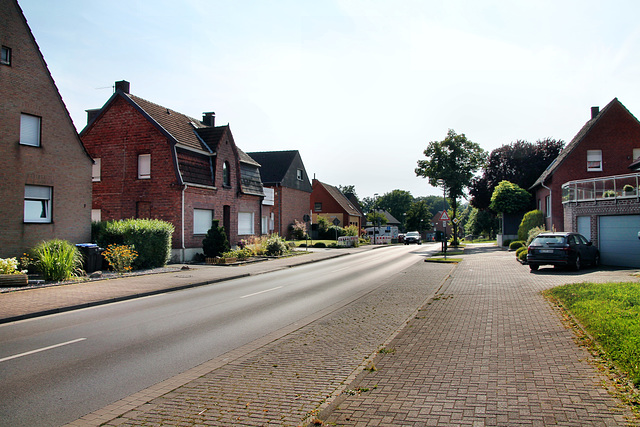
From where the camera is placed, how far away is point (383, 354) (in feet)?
20.4

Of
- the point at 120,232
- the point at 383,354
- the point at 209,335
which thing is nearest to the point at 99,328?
the point at 209,335

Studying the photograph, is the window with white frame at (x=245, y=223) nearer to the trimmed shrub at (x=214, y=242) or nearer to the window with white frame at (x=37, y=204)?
the trimmed shrub at (x=214, y=242)

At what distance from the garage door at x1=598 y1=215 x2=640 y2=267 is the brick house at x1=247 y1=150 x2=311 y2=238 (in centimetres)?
2950

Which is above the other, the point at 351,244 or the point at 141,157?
the point at 141,157

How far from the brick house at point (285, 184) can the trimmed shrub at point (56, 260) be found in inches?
1115

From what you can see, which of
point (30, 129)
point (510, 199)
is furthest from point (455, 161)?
point (30, 129)

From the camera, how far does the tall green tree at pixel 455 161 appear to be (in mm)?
45531

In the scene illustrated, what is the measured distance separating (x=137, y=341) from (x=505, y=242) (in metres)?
39.3

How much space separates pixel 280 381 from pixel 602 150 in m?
32.6

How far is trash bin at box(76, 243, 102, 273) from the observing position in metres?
17.3

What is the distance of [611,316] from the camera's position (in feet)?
24.7

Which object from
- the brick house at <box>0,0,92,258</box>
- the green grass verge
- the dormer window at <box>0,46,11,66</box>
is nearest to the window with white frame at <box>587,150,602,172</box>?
the green grass verge

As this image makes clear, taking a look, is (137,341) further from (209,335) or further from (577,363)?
(577,363)

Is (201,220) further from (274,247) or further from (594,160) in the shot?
(594,160)
